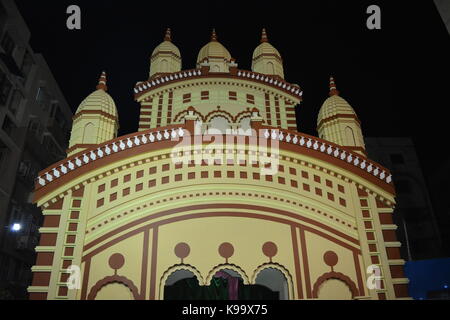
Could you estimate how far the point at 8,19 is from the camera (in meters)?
20.1

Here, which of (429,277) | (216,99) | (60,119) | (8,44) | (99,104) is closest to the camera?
(99,104)

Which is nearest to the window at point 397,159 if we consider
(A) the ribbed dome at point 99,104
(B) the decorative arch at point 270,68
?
(B) the decorative arch at point 270,68

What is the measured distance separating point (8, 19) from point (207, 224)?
1781 cm

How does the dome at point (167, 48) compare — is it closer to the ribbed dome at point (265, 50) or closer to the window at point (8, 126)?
the ribbed dome at point (265, 50)

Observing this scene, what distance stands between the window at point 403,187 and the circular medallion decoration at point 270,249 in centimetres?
2229

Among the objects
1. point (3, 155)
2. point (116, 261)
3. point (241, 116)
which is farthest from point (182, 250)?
point (3, 155)

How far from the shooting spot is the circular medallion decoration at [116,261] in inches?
376

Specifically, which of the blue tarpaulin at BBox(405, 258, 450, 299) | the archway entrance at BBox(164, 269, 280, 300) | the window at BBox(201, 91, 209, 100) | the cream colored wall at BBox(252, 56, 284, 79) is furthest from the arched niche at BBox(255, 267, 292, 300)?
the cream colored wall at BBox(252, 56, 284, 79)

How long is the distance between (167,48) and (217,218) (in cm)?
1126

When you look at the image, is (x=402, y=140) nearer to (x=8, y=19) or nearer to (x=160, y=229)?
(x=160, y=229)

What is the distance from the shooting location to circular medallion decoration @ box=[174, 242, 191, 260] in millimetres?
9602

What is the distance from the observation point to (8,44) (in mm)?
20703

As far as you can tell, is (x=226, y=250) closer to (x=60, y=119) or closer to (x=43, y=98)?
(x=43, y=98)

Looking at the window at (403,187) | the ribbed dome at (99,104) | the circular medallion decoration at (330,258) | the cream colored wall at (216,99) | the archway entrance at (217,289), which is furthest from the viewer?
the window at (403,187)
